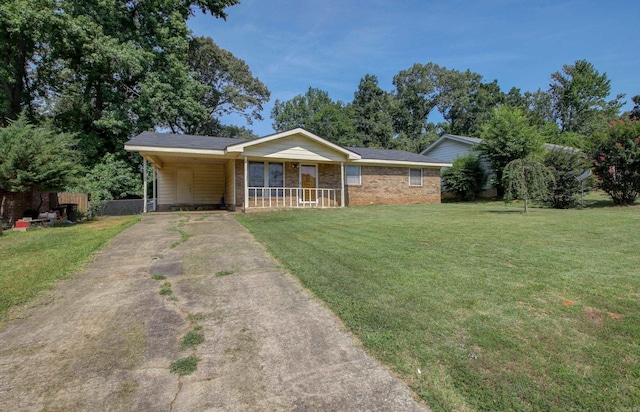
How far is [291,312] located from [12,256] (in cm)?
583

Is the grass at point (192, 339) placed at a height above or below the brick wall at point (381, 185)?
below

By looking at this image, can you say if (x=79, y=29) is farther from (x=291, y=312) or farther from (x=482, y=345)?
(x=482, y=345)

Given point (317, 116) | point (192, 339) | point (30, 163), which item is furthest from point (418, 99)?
point (192, 339)

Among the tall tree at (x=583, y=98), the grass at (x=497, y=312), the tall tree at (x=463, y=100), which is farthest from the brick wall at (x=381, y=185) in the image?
the tall tree at (x=583, y=98)

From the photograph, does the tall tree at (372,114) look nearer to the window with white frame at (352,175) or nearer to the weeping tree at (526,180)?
the window with white frame at (352,175)

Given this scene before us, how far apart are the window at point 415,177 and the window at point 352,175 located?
353 centimetres

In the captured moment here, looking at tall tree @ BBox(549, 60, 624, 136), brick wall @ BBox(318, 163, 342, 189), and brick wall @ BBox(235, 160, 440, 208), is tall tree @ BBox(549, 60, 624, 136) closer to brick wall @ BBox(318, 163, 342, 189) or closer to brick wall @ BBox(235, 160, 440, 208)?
brick wall @ BBox(235, 160, 440, 208)

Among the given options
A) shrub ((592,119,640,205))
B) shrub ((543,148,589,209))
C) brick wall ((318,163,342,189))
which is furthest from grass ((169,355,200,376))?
shrub ((592,119,640,205))

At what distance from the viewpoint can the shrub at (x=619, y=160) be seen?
12.0m

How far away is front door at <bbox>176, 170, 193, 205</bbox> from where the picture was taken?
17.6m

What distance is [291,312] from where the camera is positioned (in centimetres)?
327

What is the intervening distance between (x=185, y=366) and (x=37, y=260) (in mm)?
4914

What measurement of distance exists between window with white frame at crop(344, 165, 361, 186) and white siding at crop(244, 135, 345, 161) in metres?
1.48

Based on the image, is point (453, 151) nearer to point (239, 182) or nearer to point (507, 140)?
point (507, 140)
